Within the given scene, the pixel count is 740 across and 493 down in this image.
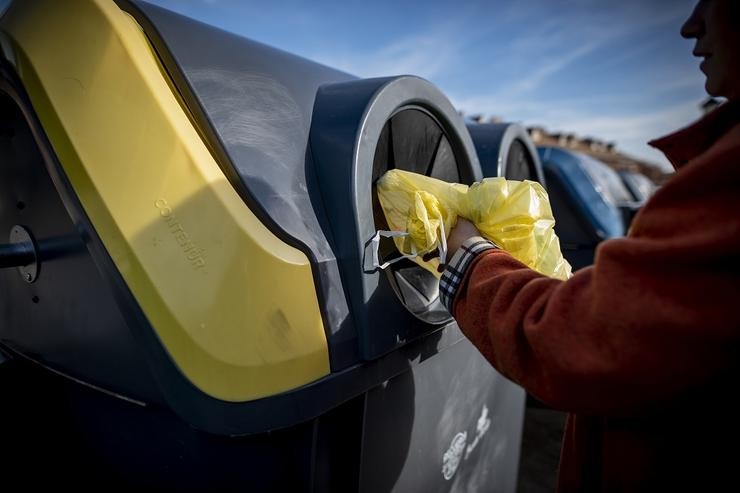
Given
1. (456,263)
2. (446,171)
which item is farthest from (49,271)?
(446,171)

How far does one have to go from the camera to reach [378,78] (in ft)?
3.52

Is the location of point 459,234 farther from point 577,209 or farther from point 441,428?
point 577,209

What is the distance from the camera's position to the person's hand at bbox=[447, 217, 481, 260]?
963 millimetres

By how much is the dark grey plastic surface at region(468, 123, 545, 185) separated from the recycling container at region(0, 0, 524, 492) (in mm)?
517

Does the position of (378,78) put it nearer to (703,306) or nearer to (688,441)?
(703,306)

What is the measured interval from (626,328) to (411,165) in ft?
2.50

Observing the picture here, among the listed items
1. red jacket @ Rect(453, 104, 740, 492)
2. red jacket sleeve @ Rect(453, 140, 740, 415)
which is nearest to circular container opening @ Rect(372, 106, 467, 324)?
red jacket @ Rect(453, 104, 740, 492)

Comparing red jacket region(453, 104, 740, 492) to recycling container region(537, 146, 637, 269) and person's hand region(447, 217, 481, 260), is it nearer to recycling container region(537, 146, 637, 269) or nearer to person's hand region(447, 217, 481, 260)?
person's hand region(447, 217, 481, 260)

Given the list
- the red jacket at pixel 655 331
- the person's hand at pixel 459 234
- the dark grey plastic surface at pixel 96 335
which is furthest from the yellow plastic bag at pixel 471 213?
the dark grey plastic surface at pixel 96 335

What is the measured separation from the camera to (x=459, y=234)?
975 millimetres

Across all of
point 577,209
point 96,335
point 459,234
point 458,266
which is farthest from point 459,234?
point 577,209

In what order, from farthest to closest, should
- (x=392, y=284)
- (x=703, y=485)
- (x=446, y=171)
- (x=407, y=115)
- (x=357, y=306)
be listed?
(x=446, y=171) < (x=407, y=115) < (x=392, y=284) < (x=357, y=306) < (x=703, y=485)

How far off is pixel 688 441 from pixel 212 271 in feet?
2.67

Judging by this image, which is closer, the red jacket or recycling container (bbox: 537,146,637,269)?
the red jacket
